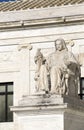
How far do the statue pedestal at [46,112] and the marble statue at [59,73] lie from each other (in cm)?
51

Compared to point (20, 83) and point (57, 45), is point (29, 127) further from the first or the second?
point (20, 83)

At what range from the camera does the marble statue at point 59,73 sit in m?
18.9

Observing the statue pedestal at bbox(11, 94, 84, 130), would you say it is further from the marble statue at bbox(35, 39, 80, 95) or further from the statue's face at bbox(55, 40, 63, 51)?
the statue's face at bbox(55, 40, 63, 51)

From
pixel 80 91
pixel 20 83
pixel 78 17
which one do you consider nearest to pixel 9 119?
pixel 20 83

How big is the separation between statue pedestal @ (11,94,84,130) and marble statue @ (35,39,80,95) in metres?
0.51

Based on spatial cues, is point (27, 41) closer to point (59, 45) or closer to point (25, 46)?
point (25, 46)

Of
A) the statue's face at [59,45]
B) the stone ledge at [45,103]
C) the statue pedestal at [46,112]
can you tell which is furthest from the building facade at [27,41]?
the stone ledge at [45,103]

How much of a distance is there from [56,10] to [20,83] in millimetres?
3423

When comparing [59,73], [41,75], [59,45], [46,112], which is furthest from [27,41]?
[46,112]

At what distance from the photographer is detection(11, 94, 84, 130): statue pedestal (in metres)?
18.1

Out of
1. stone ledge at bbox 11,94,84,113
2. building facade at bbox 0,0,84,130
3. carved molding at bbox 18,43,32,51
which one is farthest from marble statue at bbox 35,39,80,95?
carved molding at bbox 18,43,32,51

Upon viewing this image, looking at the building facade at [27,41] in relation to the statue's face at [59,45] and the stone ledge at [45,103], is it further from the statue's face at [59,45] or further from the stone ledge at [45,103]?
the stone ledge at [45,103]

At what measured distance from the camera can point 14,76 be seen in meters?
27.9

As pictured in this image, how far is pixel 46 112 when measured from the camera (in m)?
18.3
